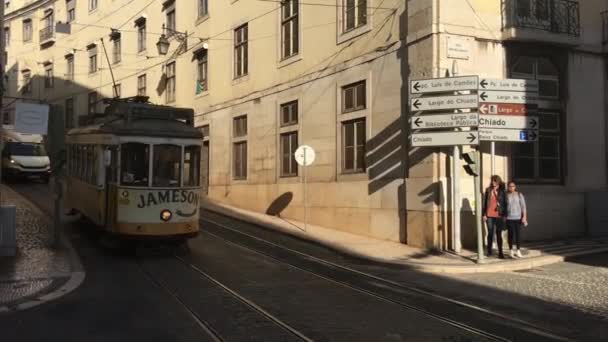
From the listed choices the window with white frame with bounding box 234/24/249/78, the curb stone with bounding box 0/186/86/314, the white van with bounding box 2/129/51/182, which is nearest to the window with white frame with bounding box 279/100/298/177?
the window with white frame with bounding box 234/24/249/78

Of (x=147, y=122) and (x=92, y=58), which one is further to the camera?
(x=92, y=58)

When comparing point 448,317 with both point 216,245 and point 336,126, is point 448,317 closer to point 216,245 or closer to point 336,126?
point 216,245

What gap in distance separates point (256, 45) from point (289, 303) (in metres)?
15.8

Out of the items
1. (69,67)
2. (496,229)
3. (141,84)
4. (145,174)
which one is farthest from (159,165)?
(69,67)

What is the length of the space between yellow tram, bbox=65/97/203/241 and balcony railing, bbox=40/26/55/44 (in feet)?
116

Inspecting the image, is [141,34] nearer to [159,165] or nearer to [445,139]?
[159,165]

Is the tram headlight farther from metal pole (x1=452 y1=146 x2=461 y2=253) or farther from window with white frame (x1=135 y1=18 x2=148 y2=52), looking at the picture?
window with white frame (x1=135 y1=18 x2=148 y2=52)

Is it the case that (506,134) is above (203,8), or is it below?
below

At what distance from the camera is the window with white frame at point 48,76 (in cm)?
4466

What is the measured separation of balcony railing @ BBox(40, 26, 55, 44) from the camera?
4378 centimetres

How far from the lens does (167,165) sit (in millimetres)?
11859

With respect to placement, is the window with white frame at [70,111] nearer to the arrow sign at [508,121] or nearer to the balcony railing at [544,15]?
the balcony railing at [544,15]

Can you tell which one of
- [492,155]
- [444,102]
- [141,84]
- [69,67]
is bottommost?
[492,155]

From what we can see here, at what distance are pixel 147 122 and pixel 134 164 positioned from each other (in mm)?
970
